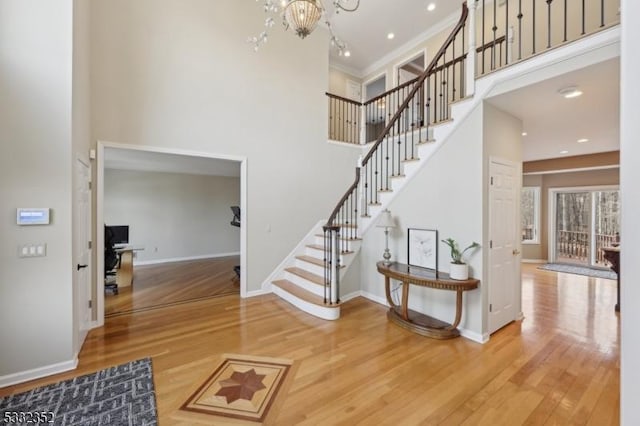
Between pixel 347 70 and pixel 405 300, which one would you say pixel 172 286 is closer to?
pixel 405 300

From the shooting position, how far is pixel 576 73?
2586 mm

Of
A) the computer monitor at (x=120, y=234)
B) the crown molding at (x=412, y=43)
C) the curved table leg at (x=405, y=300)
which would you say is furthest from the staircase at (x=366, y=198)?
the computer monitor at (x=120, y=234)

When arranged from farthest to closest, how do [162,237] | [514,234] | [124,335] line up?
[162,237] → [514,234] → [124,335]

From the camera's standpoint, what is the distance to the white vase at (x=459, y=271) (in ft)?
10.6

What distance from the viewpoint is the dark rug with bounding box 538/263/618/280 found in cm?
634

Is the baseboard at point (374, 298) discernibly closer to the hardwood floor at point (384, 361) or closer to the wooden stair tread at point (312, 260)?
the hardwood floor at point (384, 361)

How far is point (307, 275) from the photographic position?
4738 mm

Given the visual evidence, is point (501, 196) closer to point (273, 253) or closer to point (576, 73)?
point (576, 73)

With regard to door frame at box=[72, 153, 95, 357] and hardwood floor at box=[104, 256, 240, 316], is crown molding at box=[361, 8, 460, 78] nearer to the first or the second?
hardwood floor at box=[104, 256, 240, 316]

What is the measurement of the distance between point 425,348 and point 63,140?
13.9 ft

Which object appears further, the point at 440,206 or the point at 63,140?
the point at 440,206

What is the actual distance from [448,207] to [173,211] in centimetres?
746

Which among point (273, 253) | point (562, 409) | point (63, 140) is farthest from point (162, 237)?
point (562, 409)

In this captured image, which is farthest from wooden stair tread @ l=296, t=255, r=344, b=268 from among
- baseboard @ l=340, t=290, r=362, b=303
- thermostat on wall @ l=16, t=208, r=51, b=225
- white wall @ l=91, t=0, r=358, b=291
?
thermostat on wall @ l=16, t=208, r=51, b=225
